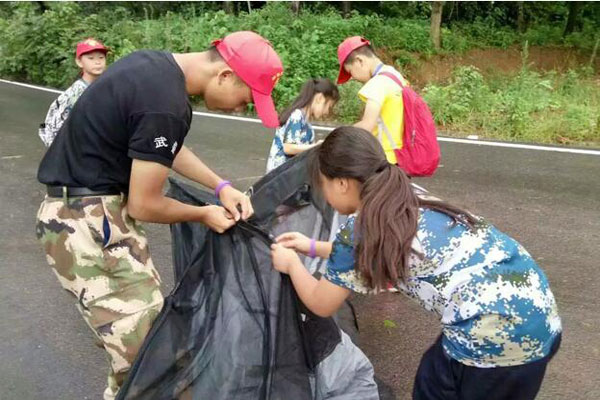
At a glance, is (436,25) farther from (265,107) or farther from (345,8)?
(265,107)

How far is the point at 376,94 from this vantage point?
3678mm

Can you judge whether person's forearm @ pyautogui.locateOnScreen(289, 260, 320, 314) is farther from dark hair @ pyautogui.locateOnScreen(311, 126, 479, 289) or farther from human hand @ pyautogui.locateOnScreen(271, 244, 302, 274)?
dark hair @ pyautogui.locateOnScreen(311, 126, 479, 289)

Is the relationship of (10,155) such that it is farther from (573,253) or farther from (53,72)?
(53,72)

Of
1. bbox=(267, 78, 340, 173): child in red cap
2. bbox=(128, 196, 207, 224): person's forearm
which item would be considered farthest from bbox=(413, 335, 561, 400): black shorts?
bbox=(267, 78, 340, 173): child in red cap

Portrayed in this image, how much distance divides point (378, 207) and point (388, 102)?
2073mm

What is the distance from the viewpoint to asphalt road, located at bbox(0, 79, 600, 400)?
10.6 ft

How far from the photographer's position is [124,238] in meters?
2.36

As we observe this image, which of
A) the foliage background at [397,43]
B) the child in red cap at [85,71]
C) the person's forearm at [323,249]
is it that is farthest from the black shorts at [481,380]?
the foliage background at [397,43]

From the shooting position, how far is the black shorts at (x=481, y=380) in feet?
6.13

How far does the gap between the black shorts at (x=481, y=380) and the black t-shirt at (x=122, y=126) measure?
1118 mm

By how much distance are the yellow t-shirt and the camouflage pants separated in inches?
72.8

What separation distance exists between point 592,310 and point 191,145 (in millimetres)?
5683

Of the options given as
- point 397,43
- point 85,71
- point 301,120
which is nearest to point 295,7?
point 397,43

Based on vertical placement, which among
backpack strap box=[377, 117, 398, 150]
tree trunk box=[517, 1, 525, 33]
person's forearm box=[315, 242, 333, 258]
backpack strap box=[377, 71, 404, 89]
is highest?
Answer: backpack strap box=[377, 71, 404, 89]
